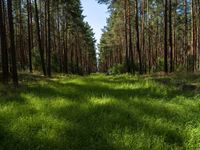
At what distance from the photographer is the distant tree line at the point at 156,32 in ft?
107

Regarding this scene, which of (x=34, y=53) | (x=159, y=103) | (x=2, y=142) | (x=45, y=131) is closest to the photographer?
Result: (x=2, y=142)

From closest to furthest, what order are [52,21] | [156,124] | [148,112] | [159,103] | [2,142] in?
1. [2,142]
2. [156,124]
3. [148,112]
4. [159,103]
5. [52,21]

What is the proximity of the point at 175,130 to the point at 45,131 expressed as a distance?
286 cm

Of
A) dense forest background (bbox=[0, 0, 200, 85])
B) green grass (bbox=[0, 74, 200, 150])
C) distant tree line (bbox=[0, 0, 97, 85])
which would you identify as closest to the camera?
green grass (bbox=[0, 74, 200, 150])

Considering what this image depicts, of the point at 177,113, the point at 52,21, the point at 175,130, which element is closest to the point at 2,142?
the point at 175,130

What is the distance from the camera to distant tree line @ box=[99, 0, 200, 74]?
32594 mm

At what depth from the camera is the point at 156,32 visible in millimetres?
57625

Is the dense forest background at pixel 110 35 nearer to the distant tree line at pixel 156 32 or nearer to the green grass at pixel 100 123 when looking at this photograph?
the distant tree line at pixel 156 32

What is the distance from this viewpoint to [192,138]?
297 inches

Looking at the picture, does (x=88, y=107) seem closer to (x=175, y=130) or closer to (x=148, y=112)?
(x=148, y=112)

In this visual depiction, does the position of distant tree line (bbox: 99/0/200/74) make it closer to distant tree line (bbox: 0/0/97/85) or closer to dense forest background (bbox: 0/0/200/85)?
dense forest background (bbox: 0/0/200/85)

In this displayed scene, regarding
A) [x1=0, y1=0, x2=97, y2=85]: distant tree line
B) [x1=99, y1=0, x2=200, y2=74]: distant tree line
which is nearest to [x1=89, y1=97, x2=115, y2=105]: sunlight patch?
[x1=0, y1=0, x2=97, y2=85]: distant tree line

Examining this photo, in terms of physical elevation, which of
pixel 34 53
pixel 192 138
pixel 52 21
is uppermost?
pixel 52 21

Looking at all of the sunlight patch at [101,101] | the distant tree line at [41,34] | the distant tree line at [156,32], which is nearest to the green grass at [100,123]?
the sunlight patch at [101,101]
